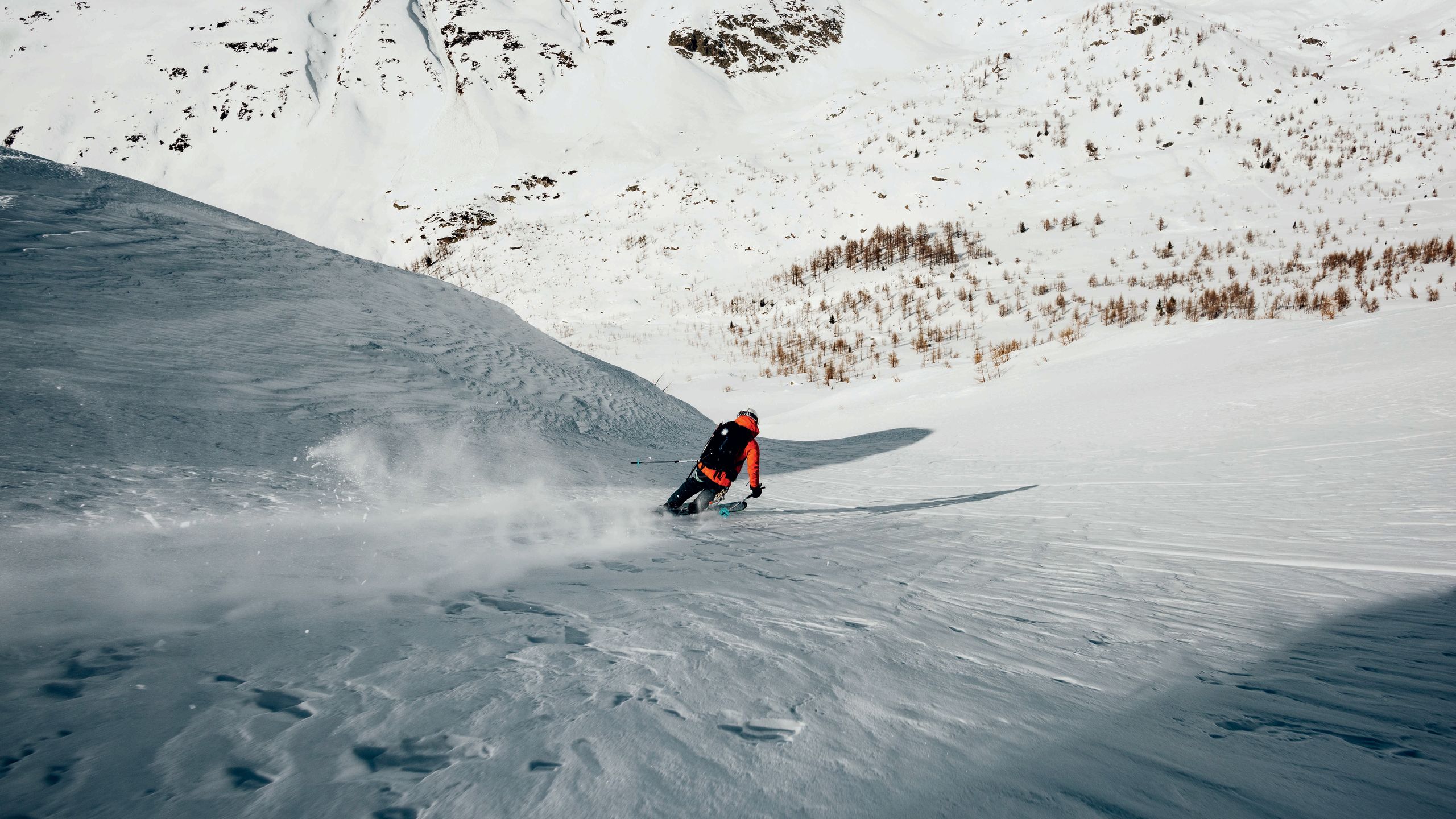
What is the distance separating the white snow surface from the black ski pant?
22 centimetres

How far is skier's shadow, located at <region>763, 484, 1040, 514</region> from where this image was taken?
18.8ft

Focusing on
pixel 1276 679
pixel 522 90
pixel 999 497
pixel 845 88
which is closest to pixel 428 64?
pixel 522 90

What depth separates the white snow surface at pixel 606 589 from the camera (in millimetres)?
1391

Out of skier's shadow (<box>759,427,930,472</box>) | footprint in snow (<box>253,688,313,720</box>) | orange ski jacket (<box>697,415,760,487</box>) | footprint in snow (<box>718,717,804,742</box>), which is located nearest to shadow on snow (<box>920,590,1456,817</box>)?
footprint in snow (<box>718,717,804,742</box>)

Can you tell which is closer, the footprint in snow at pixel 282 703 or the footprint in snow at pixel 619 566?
the footprint in snow at pixel 282 703

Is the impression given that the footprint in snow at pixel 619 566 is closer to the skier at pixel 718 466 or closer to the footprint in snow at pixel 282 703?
the footprint in snow at pixel 282 703

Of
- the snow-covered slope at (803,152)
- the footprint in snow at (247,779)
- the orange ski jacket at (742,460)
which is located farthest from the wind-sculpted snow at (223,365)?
the snow-covered slope at (803,152)

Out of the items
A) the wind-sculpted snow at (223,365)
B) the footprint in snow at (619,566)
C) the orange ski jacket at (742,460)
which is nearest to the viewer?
the footprint in snow at (619,566)

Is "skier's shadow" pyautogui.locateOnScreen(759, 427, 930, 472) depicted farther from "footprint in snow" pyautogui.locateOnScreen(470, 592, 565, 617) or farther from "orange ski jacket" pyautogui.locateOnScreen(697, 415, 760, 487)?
"footprint in snow" pyautogui.locateOnScreen(470, 592, 565, 617)

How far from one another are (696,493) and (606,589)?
2689 millimetres

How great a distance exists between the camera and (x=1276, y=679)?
75.3 inches

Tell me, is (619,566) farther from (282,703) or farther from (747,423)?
(747,423)

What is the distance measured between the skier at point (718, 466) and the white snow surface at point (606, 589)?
0.27m

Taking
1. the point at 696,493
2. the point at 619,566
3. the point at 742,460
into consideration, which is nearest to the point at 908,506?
the point at 742,460
